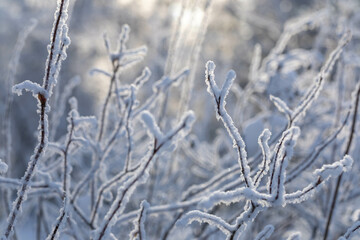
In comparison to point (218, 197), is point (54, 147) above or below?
above

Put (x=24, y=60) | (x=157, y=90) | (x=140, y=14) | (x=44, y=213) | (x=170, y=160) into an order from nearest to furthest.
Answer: (x=157, y=90), (x=44, y=213), (x=170, y=160), (x=140, y=14), (x=24, y=60)

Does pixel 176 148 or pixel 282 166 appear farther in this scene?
pixel 176 148

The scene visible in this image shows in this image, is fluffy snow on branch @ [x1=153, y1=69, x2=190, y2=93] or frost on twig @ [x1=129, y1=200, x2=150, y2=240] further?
fluffy snow on branch @ [x1=153, y1=69, x2=190, y2=93]

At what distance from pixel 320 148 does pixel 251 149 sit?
2.70 ft

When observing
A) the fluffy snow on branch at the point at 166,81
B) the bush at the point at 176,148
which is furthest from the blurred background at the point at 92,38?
the fluffy snow on branch at the point at 166,81

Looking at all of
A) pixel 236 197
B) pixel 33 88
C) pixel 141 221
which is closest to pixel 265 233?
pixel 236 197

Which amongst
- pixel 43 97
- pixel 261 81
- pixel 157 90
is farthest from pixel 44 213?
pixel 261 81

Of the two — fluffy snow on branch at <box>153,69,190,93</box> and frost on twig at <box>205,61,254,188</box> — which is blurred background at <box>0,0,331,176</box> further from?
frost on twig at <box>205,61,254,188</box>

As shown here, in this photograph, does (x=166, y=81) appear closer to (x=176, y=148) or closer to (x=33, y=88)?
(x=176, y=148)

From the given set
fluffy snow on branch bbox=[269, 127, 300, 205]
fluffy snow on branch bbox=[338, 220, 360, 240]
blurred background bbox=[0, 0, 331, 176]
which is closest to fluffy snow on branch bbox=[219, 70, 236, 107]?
fluffy snow on branch bbox=[269, 127, 300, 205]

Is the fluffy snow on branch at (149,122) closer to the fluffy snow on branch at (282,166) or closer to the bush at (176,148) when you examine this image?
the bush at (176,148)

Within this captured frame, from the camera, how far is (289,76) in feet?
7.63

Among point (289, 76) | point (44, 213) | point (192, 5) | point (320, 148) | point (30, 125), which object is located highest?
point (30, 125)

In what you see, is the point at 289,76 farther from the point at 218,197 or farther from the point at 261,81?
the point at 218,197
